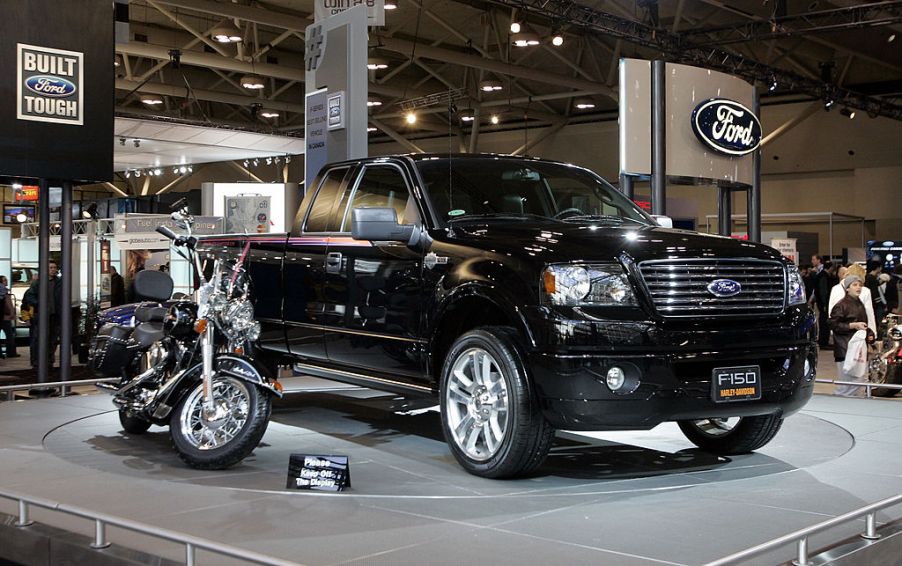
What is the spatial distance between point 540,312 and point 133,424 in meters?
2.95

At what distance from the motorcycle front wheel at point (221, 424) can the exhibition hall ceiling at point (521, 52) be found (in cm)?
1195

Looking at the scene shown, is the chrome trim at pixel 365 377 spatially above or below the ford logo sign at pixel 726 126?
below

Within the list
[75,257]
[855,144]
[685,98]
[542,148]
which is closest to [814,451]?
[685,98]

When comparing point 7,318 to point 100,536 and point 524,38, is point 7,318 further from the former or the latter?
point 100,536

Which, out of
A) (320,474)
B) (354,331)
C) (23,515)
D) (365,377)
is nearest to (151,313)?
(354,331)

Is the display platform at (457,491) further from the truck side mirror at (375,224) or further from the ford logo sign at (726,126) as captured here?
the ford logo sign at (726,126)

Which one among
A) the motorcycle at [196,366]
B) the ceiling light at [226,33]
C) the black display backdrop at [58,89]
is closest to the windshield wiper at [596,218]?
the motorcycle at [196,366]

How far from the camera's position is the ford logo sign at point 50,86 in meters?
8.75

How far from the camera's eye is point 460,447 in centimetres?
501

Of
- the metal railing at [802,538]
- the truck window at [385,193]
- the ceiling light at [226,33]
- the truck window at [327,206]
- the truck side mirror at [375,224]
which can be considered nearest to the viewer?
the metal railing at [802,538]

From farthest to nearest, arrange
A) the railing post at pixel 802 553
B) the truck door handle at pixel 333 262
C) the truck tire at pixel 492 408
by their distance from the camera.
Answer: the truck door handle at pixel 333 262, the truck tire at pixel 492 408, the railing post at pixel 802 553

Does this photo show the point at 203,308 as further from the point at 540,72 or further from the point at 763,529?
the point at 540,72

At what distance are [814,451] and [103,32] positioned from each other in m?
6.76

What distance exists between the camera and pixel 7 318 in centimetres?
1694
